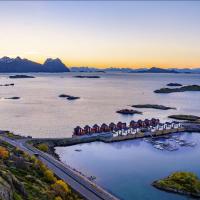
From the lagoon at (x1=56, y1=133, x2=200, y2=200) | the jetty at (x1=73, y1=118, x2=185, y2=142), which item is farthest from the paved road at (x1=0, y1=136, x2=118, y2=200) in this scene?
the jetty at (x1=73, y1=118, x2=185, y2=142)

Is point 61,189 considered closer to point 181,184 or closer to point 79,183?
point 79,183

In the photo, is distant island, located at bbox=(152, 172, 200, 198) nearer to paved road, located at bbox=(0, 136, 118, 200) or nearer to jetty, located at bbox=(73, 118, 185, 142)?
paved road, located at bbox=(0, 136, 118, 200)

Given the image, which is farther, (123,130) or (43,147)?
(123,130)

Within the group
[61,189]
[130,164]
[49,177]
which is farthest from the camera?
[130,164]

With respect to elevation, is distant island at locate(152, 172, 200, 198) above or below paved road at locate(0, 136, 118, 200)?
below

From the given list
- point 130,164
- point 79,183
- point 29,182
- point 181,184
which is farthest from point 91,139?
point 29,182

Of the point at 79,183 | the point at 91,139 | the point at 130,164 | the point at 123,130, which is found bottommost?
the point at 130,164

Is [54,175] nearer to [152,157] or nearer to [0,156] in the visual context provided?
[0,156]

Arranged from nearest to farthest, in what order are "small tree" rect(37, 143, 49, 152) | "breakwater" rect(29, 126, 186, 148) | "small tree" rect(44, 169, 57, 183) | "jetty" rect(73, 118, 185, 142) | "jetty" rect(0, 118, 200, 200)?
1. "small tree" rect(44, 169, 57, 183)
2. "jetty" rect(0, 118, 200, 200)
3. "small tree" rect(37, 143, 49, 152)
4. "breakwater" rect(29, 126, 186, 148)
5. "jetty" rect(73, 118, 185, 142)

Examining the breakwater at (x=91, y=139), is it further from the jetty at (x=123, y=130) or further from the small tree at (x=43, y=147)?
the small tree at (x=43, y=147)
